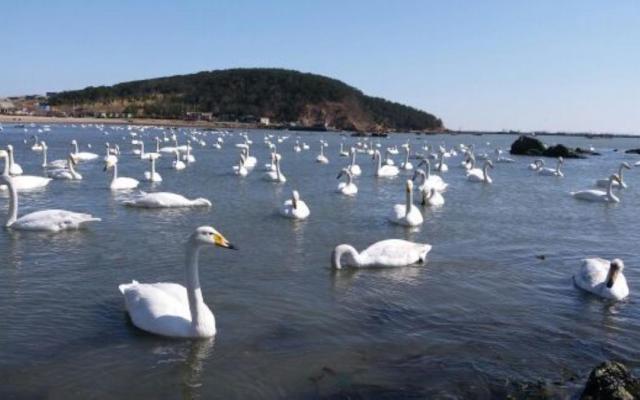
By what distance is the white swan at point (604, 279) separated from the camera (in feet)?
33.9

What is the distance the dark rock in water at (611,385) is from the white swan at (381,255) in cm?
562

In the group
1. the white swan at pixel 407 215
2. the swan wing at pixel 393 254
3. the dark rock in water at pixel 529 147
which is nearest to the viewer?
the swan wing at pixel 393 254

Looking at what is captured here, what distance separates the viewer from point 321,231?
15.6 metres

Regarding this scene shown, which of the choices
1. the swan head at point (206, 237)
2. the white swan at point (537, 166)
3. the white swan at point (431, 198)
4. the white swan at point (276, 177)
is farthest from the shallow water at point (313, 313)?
the white swan at point (537, 166)

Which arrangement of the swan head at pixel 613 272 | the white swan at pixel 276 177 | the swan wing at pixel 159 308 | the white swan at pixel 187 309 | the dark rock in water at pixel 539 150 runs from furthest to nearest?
the dark rock in water at pixel 539 150 → the white swan at pixel 276 177 → the swan head at pixel 613 272 → the swan wing at pixel 159 308 → the white swan at pixel 187 309

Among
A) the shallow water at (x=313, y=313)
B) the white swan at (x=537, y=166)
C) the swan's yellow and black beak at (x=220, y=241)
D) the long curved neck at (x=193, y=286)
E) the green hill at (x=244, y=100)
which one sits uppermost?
the green hill at (x=244, y=100)

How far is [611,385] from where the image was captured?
6121 millimetres

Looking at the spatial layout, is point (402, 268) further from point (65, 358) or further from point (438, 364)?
point (65, 358)

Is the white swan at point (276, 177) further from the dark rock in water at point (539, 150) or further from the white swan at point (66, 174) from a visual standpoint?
the dark rock in water at point (539, 150)

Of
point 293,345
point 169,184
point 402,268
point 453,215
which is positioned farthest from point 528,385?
point 169,184

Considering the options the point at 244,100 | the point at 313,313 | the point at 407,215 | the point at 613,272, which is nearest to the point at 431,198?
the point at 407,215

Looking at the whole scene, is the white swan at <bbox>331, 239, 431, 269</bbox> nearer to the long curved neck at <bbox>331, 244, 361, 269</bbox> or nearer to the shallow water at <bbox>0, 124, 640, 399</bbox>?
the long curved neck at <bbox>331, 244, 361, 269</bbox>

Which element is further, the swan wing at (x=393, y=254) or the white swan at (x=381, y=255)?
the swan wing at (x=393, y=254)

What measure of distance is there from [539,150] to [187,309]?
57332mm
